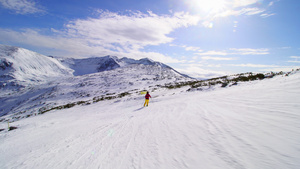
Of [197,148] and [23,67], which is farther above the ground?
[23,67]

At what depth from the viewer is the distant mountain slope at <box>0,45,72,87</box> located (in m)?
124

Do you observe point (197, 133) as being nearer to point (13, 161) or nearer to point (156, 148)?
point (156, 148)

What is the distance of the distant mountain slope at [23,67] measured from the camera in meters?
124

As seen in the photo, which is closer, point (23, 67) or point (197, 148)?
point (197, 148)

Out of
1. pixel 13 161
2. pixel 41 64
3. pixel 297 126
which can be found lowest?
pixel 13 161

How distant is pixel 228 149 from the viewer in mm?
2959

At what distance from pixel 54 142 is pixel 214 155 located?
6.51 metres

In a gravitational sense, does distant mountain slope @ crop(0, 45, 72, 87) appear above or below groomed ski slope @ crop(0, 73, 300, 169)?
above

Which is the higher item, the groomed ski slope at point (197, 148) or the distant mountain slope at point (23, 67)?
the distant mountain slope at point (23, 67)

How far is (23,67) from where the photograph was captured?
479 feet

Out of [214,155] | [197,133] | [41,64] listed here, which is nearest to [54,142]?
[197,133]

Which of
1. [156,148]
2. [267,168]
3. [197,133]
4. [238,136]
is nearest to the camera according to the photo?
[267,168]

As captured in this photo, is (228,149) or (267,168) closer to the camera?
(267,168)

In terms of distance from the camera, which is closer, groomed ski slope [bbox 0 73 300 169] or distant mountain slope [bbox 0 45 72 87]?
groomed ski slope [bbox 0 73 300 169]
